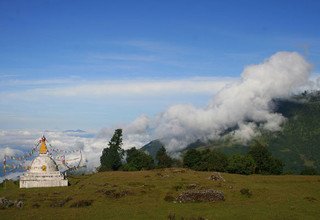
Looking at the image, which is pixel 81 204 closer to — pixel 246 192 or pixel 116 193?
pixel 116 193

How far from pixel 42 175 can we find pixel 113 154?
3082cm

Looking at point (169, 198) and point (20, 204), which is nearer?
point (169, 198)

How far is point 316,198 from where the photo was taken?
55.9 metres

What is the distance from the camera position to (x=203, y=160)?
103 meters

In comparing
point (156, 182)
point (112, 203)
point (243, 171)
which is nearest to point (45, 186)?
point (156, 182)

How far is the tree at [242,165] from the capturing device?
9356 cm

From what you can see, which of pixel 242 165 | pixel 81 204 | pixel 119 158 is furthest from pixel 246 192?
pixel 119 158

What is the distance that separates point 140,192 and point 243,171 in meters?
39.3

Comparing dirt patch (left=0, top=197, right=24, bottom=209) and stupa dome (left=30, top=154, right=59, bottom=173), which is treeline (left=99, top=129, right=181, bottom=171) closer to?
stupa dome (left=30, top=154, right=59, bottom=173)

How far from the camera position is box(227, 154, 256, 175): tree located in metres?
93.6

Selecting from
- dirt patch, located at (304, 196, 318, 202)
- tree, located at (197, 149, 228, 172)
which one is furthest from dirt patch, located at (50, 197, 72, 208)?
tree, located at (197, 149, 228, 172)

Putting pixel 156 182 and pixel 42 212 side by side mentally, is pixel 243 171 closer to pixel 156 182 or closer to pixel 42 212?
pixel 156 182

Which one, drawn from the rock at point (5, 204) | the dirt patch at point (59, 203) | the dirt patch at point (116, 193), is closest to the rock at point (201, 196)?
the dirt patch at point (116, 193)

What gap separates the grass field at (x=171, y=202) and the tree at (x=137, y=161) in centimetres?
3263
